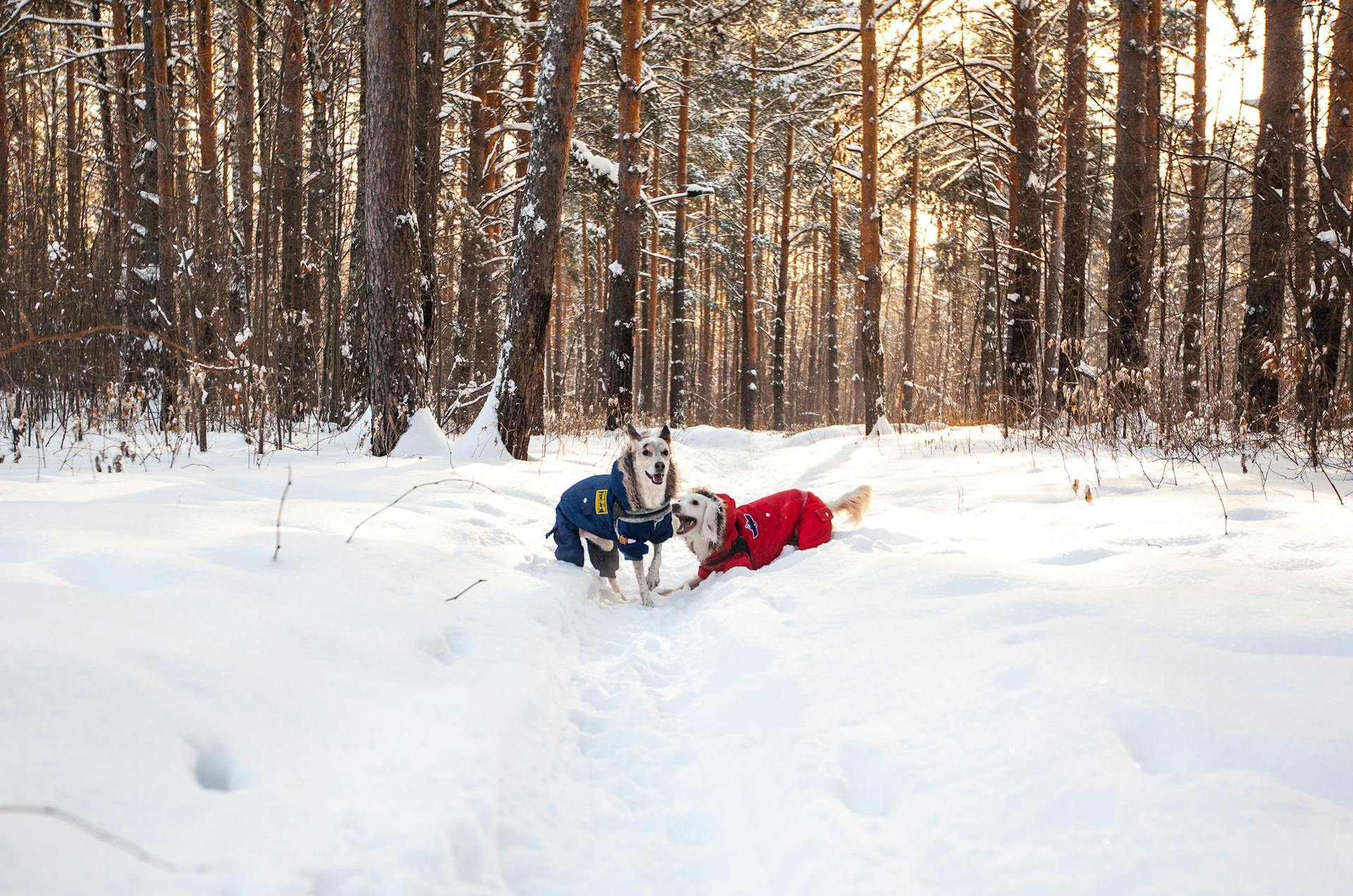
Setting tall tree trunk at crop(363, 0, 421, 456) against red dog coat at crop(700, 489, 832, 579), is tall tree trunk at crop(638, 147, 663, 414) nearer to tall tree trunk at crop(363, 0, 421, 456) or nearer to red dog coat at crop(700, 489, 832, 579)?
tall tree trunk at crop(363, 0, 421, 456)

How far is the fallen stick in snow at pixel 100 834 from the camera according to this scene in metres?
1.31

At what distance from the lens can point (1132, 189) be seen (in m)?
9.23

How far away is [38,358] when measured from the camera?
8.66m

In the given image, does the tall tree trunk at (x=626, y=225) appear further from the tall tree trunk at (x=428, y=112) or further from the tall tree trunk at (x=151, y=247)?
the tall tree trunk at (x=151, y=247)

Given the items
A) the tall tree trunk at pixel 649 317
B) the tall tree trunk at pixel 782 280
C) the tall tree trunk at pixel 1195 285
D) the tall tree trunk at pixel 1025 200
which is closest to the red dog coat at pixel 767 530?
the tall tree trunk at pixel 1195 285

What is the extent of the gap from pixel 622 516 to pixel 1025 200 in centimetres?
1056

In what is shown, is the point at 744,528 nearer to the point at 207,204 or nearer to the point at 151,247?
the point at 207,204

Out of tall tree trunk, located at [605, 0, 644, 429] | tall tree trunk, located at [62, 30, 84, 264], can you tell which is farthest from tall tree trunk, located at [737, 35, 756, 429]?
tall tree trunk, located at [62, 30, 84, 264]

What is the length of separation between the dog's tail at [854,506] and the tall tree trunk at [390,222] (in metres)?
4.89

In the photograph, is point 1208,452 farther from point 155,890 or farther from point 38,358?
point 38,358

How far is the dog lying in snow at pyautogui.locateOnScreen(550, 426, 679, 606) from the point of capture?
4.82 metres

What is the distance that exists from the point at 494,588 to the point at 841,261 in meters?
23.9

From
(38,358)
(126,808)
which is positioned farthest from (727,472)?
(126,808)

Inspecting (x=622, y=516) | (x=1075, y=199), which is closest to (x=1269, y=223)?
(x=1075, y=199)
